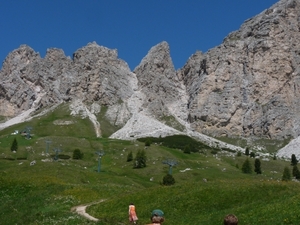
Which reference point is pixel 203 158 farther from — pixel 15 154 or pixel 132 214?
pixel 132 214

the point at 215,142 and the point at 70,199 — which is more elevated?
the point at 215,142

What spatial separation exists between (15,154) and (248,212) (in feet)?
333

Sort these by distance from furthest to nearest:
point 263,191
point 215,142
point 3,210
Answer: point 215,142 < point 3,210 < point 263,191

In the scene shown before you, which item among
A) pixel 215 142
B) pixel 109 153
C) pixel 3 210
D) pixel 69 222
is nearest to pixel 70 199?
pixel 3 210

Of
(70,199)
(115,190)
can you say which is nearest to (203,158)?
(115,190)

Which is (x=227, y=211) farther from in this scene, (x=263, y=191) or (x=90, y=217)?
(x=90, y=217)

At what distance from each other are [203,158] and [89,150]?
39.0 metres

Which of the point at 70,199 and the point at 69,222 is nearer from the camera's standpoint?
the point at 69,222

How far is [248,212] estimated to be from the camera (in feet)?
89.1

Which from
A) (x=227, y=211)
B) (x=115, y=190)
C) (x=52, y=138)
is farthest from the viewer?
Answer: (x=52, y=138)

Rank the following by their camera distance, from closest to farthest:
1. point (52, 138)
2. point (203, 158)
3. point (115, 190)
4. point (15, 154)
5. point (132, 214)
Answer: point (132, 214), point (115, 190), point (15, 154), point (203, 158), point (52, 138)

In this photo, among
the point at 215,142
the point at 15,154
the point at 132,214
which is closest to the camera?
the point at 132,214

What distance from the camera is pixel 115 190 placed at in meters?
47.6

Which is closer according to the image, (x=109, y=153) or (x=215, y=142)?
(x=109, y=153)
